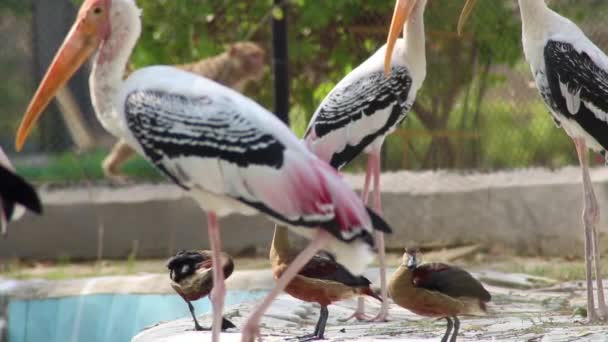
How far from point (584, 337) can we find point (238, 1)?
565 cm

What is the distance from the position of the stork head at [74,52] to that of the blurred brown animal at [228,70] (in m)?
4.62

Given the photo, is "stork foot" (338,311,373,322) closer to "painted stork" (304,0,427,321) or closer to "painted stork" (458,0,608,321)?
"painted stork" (304,0,427,321)

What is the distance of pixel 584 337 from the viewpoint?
5.66 meters

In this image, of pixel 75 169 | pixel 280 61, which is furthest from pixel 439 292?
pixel 75 169

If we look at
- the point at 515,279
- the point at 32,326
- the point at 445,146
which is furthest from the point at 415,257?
the point at 445,146

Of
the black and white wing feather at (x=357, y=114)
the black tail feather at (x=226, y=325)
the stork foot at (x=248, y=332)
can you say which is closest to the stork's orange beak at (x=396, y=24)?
the black and white wing feather at (x=357, y=114)

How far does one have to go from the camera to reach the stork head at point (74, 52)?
16.8 ft

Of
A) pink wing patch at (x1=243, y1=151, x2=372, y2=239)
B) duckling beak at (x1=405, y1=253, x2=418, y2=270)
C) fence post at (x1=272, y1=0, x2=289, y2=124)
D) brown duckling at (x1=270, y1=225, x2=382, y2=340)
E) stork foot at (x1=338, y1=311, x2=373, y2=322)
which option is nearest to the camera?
pink wing patch at (x1=243, y1=151, x2=372, y2=239)

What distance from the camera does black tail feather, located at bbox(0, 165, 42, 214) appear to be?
176 inches

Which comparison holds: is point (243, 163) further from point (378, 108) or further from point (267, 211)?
point (378, 108)

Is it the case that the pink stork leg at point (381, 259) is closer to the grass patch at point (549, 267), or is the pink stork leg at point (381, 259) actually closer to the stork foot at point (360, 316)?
the stork foot at point (360, 316)

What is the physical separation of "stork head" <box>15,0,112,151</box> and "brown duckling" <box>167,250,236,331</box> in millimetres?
1406

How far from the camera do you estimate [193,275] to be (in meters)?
6.36

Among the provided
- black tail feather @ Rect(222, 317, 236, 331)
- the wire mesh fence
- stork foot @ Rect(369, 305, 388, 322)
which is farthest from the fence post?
black tail feather @ Rect(222, 317, 236, 331)
